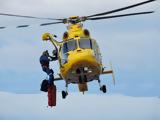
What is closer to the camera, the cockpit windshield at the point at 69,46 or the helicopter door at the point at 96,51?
the cockpit windshield at the point at 69,46

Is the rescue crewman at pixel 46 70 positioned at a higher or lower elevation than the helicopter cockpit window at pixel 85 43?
lower

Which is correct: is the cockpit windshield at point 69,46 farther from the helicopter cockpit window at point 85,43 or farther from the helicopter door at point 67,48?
the helicopter cockpit window at point 85,43

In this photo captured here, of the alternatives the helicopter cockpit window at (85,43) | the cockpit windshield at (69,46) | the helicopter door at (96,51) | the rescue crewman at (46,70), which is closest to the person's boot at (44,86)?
the rescue crewman at (46,70)

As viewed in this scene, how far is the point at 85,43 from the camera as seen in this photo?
132ft

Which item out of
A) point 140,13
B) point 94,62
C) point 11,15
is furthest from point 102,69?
point 11,15

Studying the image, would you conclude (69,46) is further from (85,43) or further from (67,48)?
(85,43)

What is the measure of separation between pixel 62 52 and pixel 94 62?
10.2ft

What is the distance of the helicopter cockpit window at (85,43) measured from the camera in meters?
39.8

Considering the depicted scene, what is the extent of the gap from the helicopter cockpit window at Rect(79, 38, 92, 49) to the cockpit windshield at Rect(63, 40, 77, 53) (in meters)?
0.44

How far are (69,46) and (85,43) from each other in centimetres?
120

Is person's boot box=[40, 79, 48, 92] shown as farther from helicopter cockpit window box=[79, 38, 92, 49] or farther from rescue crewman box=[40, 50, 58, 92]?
helicopter cockpit window box=[79, 38, 92, 49]

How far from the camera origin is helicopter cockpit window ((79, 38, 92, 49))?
131 ft

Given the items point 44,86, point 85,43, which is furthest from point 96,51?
point 44,86

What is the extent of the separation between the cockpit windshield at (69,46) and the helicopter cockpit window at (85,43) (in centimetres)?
44
